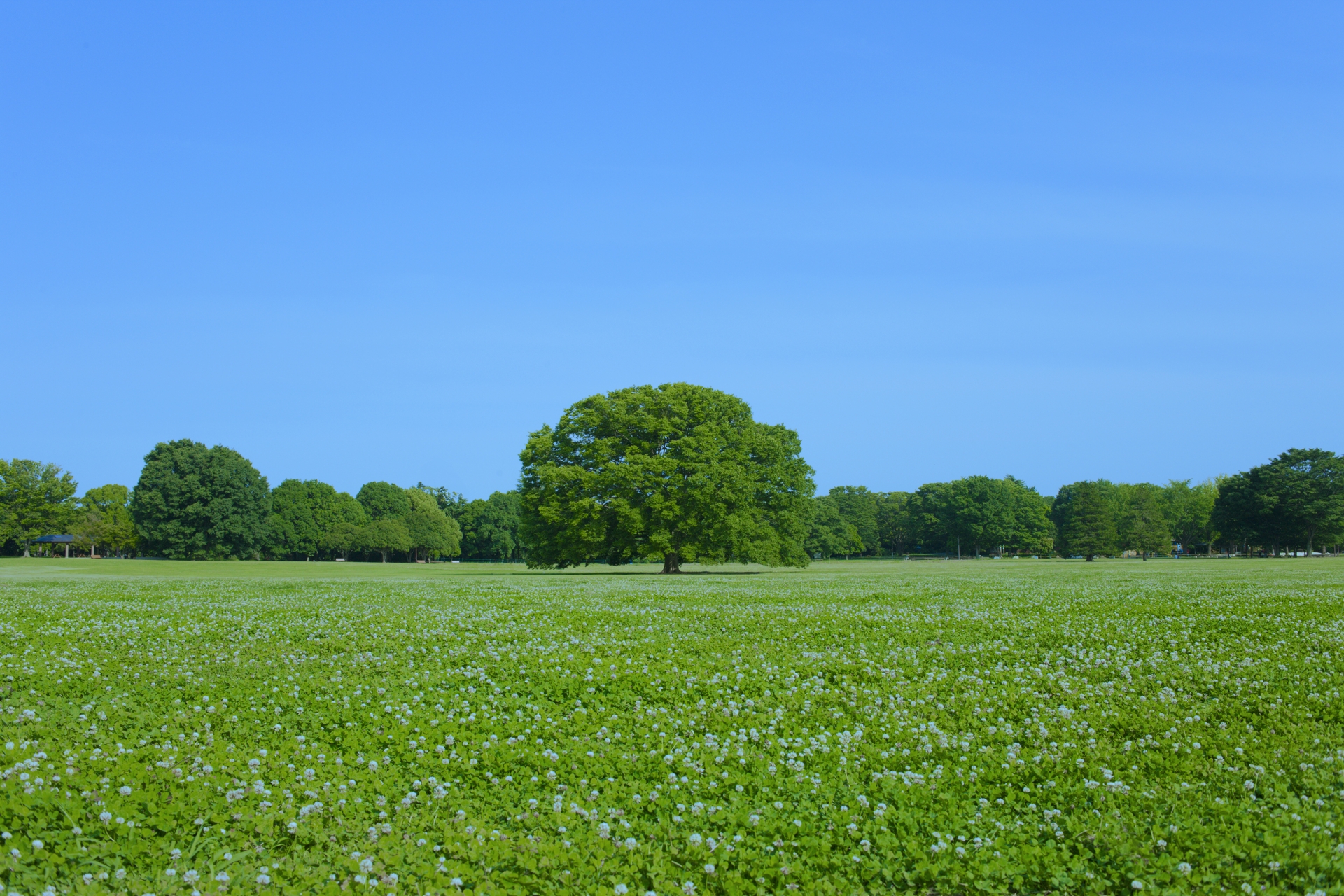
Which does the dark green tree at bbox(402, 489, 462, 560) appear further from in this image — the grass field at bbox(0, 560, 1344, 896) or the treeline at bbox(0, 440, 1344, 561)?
the grass field at bbox(0, 560, 1344, 896)

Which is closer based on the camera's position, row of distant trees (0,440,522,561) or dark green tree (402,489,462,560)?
row of distant trees (0,440,522,561)

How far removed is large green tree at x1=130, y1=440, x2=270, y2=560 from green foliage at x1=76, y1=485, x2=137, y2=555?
24066 mm

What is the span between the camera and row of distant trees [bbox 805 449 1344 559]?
112062mm

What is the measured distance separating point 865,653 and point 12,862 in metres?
12.0

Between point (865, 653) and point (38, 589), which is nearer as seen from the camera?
point (865, 653)

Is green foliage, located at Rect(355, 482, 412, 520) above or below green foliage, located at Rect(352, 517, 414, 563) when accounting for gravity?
above

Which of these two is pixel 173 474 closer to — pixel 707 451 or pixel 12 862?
pixel 707 451

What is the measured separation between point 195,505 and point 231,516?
449cm

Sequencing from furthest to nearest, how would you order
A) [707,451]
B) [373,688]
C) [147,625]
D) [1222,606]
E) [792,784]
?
[707,451] → [1222,606] → [147,625] → [373,688] → [792,784]

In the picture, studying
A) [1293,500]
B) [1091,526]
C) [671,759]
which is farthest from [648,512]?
[1293,500]

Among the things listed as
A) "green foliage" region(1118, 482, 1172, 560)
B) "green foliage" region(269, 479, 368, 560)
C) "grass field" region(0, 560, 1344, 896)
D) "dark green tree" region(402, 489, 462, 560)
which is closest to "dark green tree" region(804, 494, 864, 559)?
"green foliage" region(1118, 482, 1172, 560)

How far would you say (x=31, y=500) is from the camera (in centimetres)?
12419

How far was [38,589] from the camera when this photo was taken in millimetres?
32406

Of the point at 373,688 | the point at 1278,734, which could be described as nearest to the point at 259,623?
the point at 373,688
